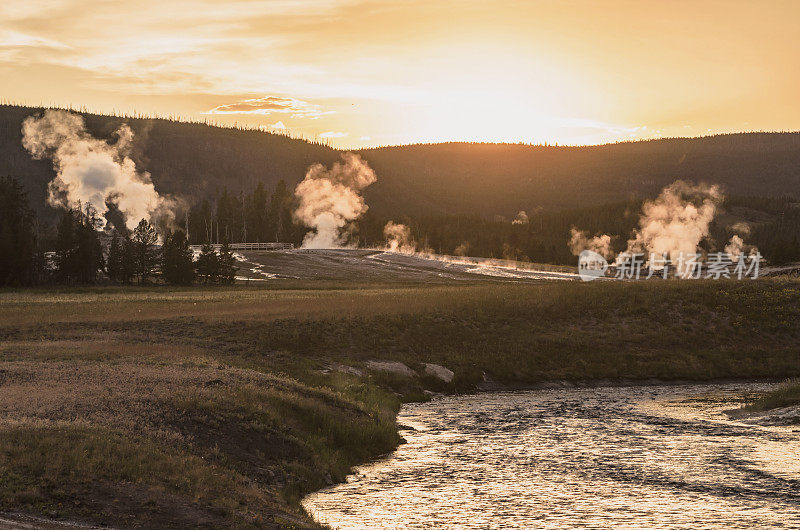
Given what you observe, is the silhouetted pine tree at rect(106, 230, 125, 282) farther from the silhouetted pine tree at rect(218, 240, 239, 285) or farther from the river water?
the river water

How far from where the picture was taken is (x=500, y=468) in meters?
26.8

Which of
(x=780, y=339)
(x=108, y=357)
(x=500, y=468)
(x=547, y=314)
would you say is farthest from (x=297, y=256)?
(x=500, y=468)

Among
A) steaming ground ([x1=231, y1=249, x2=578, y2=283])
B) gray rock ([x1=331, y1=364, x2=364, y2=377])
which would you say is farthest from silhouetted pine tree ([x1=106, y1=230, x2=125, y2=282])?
gray rock ([x1=331, y1=364, x2=364, y2=377])

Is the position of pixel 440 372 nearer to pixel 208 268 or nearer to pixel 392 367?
pixel 392 367

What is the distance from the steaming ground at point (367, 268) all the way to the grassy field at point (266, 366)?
2868cm

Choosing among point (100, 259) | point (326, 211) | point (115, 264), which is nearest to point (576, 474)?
point (115, 264)

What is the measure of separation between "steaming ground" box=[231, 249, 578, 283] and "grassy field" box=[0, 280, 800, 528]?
28.7m

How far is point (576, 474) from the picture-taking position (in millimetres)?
25922

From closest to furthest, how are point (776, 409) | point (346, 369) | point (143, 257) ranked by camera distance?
point (776, 409) < point (346, 369) < point (143, 257)

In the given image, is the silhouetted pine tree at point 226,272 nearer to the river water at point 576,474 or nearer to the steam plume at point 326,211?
the steam plume at point 326,211

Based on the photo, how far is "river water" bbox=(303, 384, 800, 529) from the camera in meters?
21.5

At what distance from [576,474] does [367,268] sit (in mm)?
107764

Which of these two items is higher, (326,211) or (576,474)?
(326,211)

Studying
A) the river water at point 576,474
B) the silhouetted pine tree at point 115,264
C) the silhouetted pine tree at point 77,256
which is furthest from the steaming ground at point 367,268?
the river water at point 576,474
